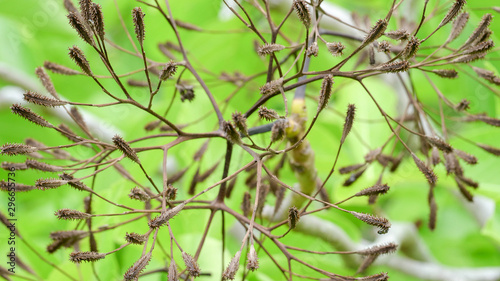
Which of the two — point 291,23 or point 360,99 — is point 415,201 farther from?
point 291,23

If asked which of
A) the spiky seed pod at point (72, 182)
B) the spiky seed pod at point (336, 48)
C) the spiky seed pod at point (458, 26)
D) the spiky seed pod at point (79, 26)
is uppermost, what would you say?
the spiky seed pod at point (458, 26)

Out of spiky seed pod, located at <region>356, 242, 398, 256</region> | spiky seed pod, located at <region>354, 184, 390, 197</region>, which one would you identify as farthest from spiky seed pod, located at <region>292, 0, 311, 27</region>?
spiky seed pod, located at <region>356, 242, 398, 256</region>

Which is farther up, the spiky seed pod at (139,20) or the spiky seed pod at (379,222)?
the spiky seed pod at (139,20)

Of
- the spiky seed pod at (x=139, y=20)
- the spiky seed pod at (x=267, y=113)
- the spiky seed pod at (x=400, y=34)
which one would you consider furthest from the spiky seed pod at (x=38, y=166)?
the spiky seed pod at (x=400, y=34)

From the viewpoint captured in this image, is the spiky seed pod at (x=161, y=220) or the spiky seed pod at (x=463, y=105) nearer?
the spiky seed pod at (x=161, y=220)

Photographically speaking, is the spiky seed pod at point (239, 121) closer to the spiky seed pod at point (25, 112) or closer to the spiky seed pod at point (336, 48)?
the spiky seed pod at point (336, 48)

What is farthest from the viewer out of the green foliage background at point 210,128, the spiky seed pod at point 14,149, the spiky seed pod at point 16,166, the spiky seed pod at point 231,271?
the green foliage background at point 210,128

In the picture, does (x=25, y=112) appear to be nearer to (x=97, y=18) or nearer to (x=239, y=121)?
(x=97, y=18)
